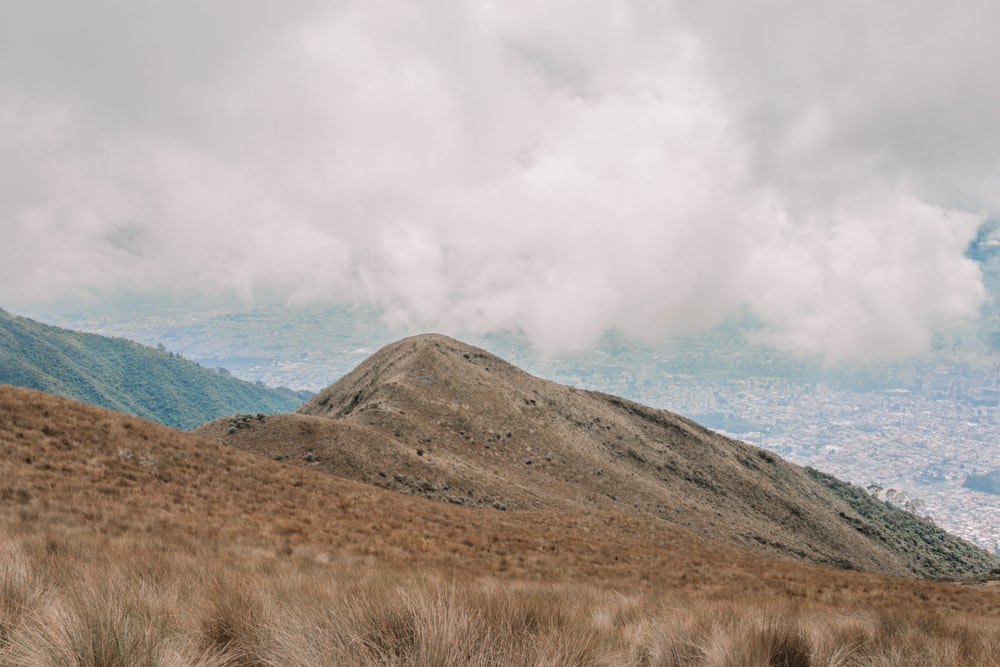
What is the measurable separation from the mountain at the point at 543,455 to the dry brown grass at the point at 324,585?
39.3 feet

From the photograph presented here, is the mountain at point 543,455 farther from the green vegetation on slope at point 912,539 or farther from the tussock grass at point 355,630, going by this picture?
the tussock grass at point 355,630

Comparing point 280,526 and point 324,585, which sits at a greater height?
point 324,585

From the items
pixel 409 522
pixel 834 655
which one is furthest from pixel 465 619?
pixel 409 522

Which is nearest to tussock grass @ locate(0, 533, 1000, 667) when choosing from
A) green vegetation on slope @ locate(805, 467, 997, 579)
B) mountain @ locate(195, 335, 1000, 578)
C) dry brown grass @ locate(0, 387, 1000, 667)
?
dry brown grass @ locate(0, 387, 1000, 667)

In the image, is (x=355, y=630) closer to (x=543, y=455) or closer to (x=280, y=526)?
(x=280, y=526)

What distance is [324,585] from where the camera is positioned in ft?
17.2

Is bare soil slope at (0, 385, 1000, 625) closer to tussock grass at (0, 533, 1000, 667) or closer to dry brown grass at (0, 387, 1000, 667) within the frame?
dry brown grass at (0, 387, 1000, 667)

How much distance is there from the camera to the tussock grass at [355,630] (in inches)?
125

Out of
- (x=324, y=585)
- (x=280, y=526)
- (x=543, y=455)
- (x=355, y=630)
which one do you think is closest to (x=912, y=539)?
(x=543, y=455)

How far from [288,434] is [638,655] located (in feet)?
114

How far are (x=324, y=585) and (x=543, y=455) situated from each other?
4325 cm

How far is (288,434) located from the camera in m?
34.4

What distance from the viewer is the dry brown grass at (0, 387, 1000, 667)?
3.47 m

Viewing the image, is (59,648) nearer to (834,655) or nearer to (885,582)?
(834,655)
